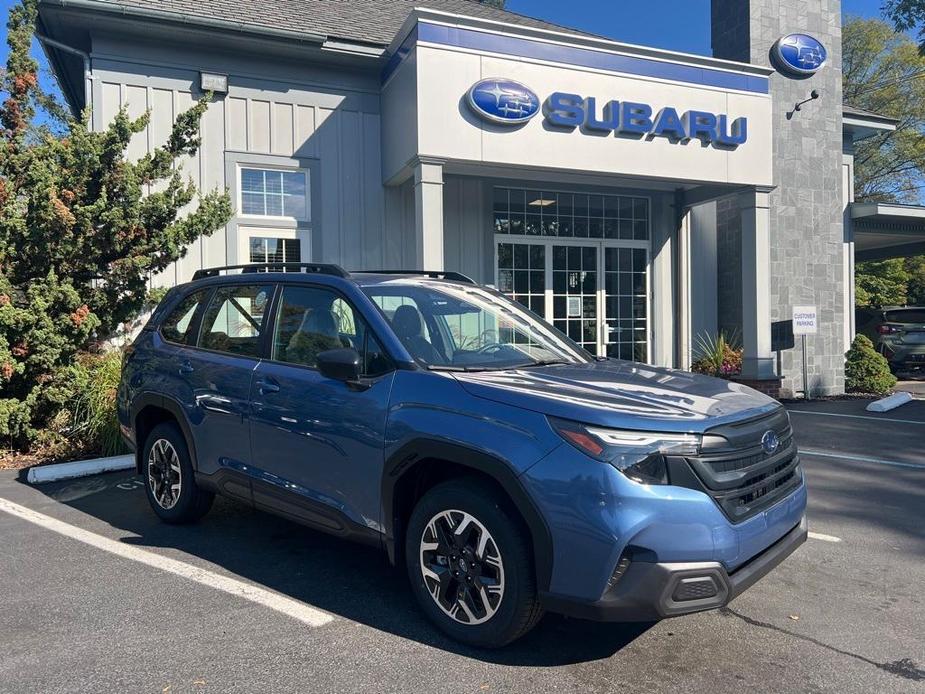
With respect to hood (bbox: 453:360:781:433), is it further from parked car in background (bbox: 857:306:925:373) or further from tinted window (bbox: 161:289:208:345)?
parked car in background (bbox: 857:306:925:373)

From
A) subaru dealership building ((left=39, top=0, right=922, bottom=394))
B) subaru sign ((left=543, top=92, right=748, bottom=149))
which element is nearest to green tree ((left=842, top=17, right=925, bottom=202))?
subaru dealership building ((left=39, top=0, right=922, bottom=394))

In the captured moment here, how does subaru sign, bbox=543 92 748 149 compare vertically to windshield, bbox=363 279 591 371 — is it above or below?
above

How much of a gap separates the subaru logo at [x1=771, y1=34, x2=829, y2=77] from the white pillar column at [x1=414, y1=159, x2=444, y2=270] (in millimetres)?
7683

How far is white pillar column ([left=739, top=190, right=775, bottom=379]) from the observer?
11539 millimetres

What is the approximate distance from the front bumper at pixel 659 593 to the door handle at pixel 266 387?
2.06 meters

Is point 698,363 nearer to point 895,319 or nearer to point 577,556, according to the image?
point 895,319

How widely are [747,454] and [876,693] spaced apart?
1.05m

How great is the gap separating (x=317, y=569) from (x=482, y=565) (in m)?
1.54

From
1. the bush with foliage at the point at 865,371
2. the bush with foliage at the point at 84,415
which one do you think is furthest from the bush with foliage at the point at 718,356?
the bush with foliage at the point at 84,415

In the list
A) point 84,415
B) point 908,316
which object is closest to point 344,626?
point 84,415

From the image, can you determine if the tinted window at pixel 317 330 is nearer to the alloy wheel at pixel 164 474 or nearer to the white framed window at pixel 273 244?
the alloy wheel at pixel 164 474

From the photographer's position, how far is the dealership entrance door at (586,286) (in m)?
12.3

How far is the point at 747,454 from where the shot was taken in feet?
10.4

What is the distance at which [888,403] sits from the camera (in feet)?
37.0
